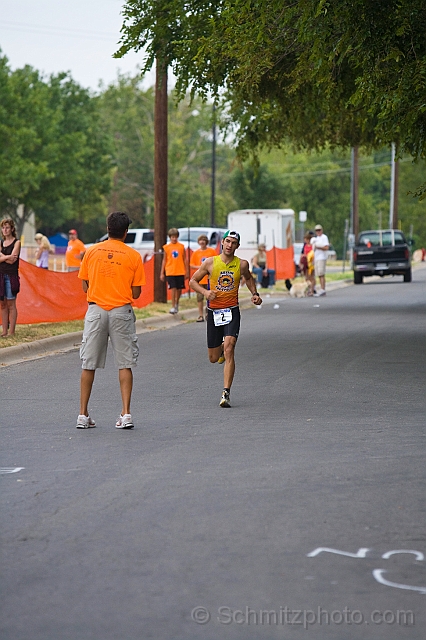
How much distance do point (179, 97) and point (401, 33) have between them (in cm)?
660

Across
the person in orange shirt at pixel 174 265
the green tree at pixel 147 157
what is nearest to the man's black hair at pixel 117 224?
the person in orange shirt at pixel 174 265

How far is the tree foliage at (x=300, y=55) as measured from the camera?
13.6 metres

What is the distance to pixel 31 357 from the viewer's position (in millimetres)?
16219

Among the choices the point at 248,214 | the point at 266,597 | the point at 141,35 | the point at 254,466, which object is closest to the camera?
the point at 266,597

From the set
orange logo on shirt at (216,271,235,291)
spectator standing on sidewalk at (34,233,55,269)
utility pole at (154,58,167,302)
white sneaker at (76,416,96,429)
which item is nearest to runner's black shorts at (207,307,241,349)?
orange logo on shirt at (216,271,235,291)

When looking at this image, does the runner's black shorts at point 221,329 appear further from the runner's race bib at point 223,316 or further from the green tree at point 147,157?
the green tree at point 147,157

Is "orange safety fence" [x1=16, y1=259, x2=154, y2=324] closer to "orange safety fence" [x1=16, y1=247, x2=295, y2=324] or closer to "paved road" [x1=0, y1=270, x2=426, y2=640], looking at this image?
"orange safety fence" [x1=16, y1=247, x2=295, y2=324]

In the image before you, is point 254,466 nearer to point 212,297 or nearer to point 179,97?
point 212,297

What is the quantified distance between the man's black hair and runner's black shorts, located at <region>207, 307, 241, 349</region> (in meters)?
2.00

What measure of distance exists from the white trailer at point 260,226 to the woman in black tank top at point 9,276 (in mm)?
26319

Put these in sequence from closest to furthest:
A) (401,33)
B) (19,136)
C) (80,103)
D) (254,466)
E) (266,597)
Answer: (266,597)
(254,466)
(401,33)
(19,136)
(80,103)

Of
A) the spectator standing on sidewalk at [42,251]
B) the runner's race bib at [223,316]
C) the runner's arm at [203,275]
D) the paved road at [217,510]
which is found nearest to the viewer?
the paved road at [217,510]

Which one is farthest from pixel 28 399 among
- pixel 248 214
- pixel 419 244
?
pixel 419 244
